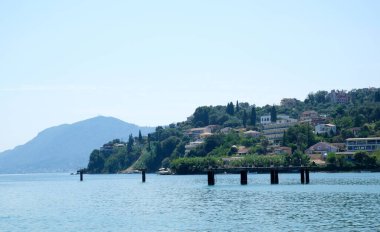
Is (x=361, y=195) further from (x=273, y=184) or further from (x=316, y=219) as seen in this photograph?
(x=273, y=184)

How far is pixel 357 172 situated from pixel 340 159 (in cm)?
642

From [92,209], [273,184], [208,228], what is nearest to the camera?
[208,228]

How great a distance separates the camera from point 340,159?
199875 mm

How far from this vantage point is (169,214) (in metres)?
71.3

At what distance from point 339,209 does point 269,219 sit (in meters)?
11.8

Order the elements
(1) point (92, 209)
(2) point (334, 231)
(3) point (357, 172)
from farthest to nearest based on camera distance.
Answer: (3) point (357, 172), (1) point (92, 209), (2) point (334, 231)

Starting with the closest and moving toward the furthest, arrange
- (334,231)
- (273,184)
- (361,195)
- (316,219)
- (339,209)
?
1. (334,231)
2. (316,219)
3. (339,209)
4. (361,195)
5. (273,184)

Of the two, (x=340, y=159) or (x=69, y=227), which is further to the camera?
(x=340, y=159)

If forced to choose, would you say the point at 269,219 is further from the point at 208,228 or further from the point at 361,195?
the point at 361,195

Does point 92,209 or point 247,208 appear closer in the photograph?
point 247,208

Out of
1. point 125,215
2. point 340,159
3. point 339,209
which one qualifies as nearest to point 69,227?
point 125,215

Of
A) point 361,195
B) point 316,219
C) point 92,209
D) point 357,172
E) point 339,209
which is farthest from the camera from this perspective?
point 357,172

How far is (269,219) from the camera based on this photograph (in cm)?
6228

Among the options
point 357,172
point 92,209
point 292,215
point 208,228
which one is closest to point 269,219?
point 292,215
